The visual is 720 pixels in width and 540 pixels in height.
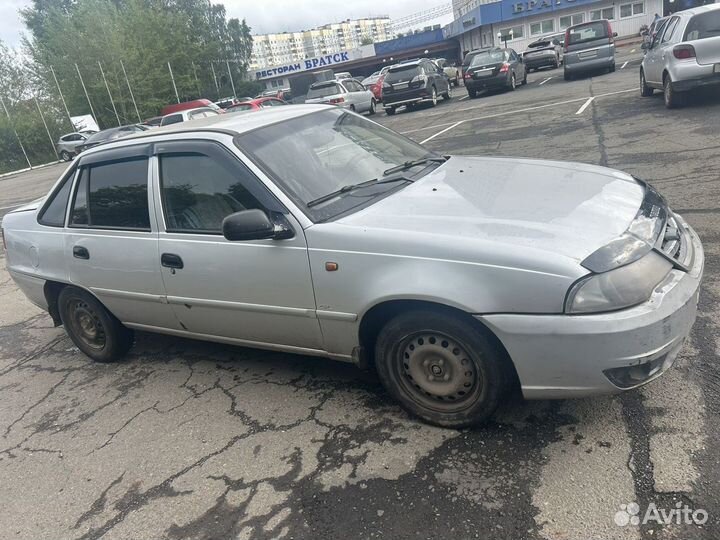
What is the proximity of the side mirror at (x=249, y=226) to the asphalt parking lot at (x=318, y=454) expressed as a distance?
114 cm

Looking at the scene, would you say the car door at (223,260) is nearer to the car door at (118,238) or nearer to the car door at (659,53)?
the car door at (118,238)

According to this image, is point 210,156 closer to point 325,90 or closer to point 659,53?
point 659,53

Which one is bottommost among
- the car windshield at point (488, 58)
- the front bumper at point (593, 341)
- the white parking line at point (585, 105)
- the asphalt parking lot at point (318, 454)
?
the white parking line at point (585, 105)

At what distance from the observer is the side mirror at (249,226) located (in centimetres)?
297

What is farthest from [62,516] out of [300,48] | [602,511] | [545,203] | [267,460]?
[300,48]

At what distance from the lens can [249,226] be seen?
2971mm

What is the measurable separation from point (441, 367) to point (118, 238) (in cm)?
245

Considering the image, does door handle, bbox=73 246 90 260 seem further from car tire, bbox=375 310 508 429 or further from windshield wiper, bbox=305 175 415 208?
car tire, bbox=375 310 508 429

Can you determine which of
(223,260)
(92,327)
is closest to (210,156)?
(223,260)

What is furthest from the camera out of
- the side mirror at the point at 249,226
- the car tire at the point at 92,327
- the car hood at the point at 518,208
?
the car tire at the point at 92,327

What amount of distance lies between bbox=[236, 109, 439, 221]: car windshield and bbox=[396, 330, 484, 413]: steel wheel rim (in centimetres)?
86

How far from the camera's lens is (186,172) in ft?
11.7

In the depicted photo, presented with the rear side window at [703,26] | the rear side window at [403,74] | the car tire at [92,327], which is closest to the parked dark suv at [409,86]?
the rear side window at [403,74]

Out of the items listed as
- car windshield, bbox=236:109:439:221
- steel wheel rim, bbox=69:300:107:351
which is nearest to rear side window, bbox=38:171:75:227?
steel wheel rim, bbox=69:300:107:351
